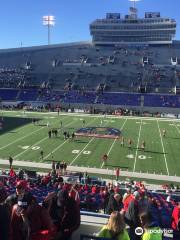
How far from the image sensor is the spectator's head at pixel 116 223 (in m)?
4.96

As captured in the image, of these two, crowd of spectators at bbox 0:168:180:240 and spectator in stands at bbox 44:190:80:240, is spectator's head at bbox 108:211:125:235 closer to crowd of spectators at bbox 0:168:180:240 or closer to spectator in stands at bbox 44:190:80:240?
crowd of spectators at bbox 0:168:180:240

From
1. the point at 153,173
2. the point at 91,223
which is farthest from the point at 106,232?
the point at 153,173

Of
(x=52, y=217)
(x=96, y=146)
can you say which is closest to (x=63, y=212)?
(x=52, y=217)

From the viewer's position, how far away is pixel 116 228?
499cm

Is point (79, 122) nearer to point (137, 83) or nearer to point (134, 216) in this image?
point (137, 83)

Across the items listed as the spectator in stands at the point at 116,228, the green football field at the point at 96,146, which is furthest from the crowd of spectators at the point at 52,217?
the green football field at the point at 96,146

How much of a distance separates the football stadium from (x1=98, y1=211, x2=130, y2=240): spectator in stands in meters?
0.01

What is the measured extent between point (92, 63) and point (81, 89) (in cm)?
1515

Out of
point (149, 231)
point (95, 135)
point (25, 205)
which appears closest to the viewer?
point (149, 231)

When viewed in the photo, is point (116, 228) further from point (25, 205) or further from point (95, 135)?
point (95, 135)

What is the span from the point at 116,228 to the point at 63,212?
51.2 inches

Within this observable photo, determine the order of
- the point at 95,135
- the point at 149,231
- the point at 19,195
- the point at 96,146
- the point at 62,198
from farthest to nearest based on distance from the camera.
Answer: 1. the point at 95,135
2. the point at 96,146
3. the point at 62,198
4. the point at 19,195
5. the point at 149,231

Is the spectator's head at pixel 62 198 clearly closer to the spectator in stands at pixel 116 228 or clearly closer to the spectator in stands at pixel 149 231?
the spectator in stands at pixel 116 228

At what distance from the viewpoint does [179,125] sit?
145ft
